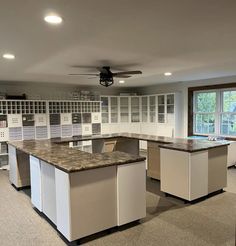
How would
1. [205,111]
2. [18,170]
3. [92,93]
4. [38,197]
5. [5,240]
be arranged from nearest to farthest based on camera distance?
[5,240], [38,197], [18,170], [205,111], [92,93]

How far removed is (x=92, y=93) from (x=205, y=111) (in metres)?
3.40

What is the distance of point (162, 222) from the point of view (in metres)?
3.02

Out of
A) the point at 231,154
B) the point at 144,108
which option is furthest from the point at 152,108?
the point at 231,154

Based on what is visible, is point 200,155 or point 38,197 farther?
point 200,155

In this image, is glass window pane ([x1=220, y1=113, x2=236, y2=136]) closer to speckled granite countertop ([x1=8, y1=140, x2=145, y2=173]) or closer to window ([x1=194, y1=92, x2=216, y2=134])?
window ([x1=194, y1=92, x2=216, y2=134])

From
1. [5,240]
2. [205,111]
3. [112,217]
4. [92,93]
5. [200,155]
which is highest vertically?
[92,93]

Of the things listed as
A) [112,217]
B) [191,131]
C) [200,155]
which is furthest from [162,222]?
[191,131]

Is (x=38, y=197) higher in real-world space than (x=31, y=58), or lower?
lower

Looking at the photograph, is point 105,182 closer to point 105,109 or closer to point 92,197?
point 92,197

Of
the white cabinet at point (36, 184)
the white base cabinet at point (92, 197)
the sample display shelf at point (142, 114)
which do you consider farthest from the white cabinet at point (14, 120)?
the white base cabinet at point (92, 197)

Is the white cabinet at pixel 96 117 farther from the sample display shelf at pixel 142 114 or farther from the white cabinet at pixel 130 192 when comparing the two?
the white cabinet at pixel 130 192

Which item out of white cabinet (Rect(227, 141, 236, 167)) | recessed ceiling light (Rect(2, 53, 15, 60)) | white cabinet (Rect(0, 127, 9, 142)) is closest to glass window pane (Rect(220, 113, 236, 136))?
white cabinet (Rect(227, 141, 236, 167))

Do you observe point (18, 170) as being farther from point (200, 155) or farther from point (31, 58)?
point (200, 155)

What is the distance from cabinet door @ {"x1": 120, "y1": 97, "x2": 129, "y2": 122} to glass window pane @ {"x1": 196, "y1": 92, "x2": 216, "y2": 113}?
7.74 ft
